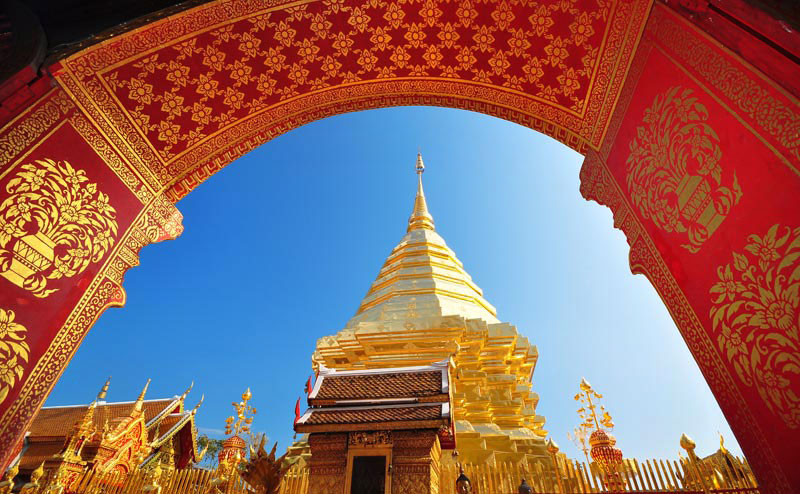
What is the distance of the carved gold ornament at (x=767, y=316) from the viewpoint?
77.9 inches

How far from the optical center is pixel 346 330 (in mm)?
10430

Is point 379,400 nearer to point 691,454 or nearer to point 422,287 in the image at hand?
point 691,454

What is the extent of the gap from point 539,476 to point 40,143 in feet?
18.9

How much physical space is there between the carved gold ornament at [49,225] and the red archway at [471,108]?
Answer: 0.01m

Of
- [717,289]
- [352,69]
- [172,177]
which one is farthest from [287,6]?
[717,289]

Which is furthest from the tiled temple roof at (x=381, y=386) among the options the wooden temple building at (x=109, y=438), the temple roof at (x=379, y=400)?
the wooden temple building at (x=109, y=438)

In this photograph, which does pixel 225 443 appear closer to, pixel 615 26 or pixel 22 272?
pixel 22 272

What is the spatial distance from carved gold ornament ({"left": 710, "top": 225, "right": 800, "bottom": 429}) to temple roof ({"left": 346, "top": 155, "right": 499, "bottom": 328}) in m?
8.05

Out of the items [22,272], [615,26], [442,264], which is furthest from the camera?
[442,264]

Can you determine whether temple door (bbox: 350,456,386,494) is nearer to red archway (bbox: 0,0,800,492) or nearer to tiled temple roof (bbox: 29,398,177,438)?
red archway (bbox: 0,0,800,492)

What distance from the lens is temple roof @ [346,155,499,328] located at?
10.9m

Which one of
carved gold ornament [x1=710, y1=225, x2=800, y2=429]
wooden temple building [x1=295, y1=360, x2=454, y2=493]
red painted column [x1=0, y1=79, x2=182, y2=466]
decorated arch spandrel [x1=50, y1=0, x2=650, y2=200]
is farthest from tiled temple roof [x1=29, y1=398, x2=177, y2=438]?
carved gold ornament [x1=710, y1=225, x2=800, y2=429]

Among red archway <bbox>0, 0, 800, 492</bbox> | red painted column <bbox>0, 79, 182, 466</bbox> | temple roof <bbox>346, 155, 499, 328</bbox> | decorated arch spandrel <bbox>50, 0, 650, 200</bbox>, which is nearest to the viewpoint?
red archway <bbox>0, 0, 800, 492</bbox>

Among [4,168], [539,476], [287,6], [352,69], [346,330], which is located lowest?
[539,476]
